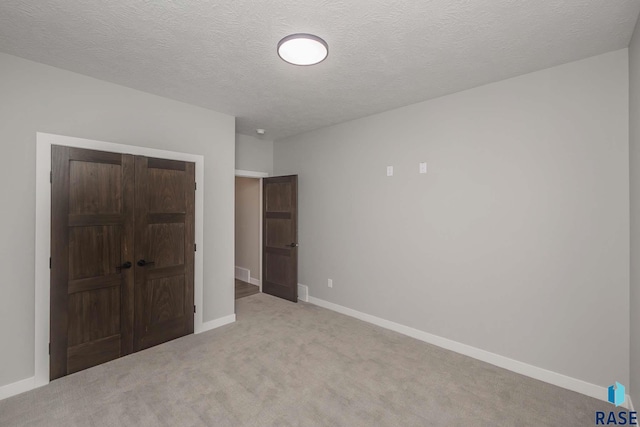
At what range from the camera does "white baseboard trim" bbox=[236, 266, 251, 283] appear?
5970 mm

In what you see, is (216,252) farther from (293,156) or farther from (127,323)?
(293,156)

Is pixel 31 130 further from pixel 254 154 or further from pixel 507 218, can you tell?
pixel 507 218

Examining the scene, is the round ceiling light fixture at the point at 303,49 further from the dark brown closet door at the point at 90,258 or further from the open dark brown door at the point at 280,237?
the open dark brown door at the point at 280,237

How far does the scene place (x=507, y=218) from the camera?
279 centimetres

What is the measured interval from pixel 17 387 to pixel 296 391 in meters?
2.28

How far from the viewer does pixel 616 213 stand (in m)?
2.28

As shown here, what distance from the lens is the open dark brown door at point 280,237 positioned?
4.68 metres

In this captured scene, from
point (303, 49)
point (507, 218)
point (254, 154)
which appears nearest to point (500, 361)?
point (507, 218)

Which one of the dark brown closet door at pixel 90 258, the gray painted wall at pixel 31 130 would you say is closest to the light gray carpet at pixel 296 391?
the dark brown closet door at pixel 90 258

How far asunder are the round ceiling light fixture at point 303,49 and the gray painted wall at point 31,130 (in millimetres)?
1828

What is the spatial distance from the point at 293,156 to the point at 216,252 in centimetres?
211

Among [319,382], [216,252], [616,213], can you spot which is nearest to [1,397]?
[216,252]

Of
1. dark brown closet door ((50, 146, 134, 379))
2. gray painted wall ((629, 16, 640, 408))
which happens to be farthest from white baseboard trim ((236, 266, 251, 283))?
gray painted wall ((629, 16, 640, 408))

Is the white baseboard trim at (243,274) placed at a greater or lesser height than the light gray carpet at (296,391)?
greater
